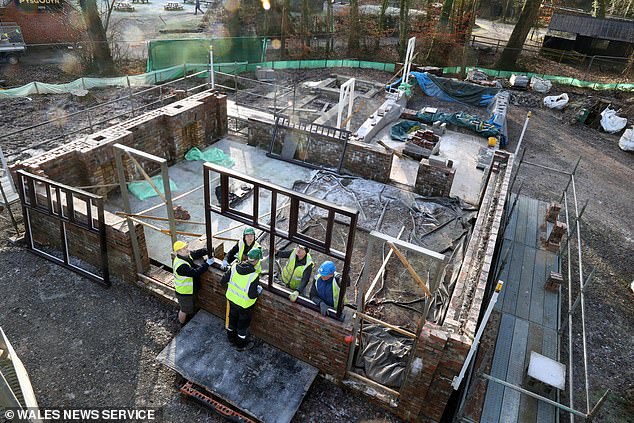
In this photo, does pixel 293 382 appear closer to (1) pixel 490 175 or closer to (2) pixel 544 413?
(2) pixel 544 413

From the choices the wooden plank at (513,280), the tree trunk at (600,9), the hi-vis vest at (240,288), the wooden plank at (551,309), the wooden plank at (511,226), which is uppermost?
the tree trunk at (600,9)

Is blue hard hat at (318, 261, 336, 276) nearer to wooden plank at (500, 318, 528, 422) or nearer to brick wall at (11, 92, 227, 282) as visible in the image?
wooden plank at (500, 318, 528, 422)

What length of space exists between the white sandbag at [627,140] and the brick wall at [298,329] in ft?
51.5

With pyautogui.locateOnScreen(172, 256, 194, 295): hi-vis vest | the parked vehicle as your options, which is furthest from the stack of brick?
the parked vehicle

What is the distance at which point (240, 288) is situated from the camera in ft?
20.1

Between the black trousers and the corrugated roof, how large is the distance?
31975mm

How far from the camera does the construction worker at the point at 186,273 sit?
6602mm

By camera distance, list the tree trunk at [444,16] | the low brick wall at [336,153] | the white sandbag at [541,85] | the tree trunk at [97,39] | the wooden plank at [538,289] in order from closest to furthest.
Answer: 1. the wooden plank at [538,289]
2. the low brick wall at [336,153]
3. the tree trunk at [97,39]
4. the white sandbag at [541,85]
5. the tree trunk at [444,16]

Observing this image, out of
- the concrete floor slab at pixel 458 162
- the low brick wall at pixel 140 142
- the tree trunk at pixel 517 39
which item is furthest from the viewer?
the tree trunk at pixel 517 39

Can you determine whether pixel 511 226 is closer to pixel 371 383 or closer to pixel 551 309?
pixel 551 309

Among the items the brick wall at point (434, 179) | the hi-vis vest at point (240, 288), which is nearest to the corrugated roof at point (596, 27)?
the brick wall at point (434, 179)

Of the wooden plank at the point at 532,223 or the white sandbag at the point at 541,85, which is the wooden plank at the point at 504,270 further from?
the white sandbag at the point at 541,85

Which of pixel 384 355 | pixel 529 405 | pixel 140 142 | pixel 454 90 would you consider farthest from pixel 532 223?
pixel 454 90

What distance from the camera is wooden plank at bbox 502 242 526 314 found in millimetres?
7878
